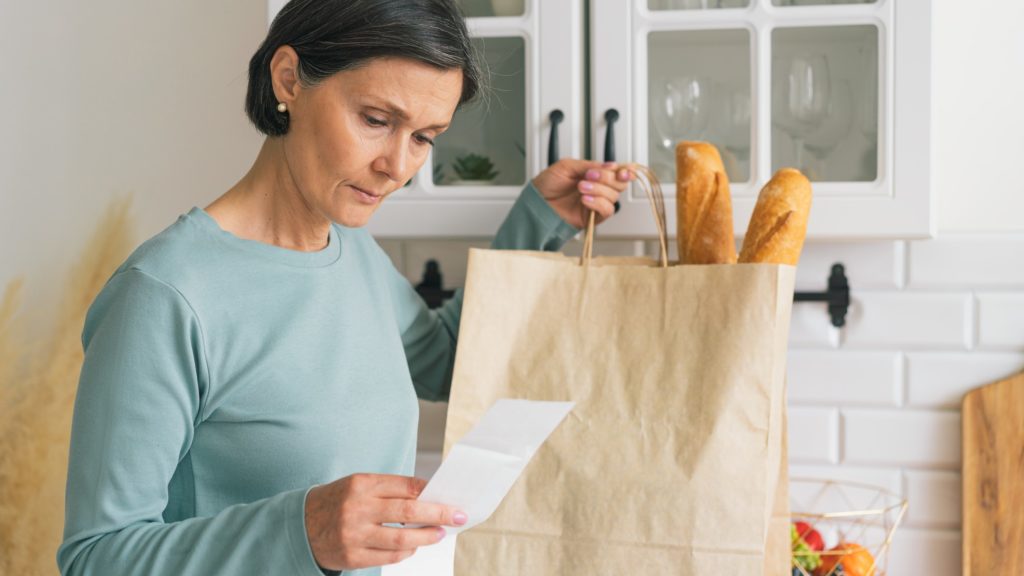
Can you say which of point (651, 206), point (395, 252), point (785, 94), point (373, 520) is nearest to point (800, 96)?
point (785, 94)

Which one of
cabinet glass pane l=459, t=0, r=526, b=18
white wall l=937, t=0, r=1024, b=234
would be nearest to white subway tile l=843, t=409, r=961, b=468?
white wall l=937, t=0, r=1024, b=234

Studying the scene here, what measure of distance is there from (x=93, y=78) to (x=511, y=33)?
885 mm

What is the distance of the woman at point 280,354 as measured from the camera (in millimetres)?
919

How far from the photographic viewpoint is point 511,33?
135 centimetres

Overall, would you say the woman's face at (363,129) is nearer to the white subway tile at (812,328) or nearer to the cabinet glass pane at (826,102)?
the cabinet glass pane at (826,102)

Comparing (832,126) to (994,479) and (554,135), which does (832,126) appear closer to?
(554,135)

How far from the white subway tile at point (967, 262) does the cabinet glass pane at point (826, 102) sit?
0.93ft

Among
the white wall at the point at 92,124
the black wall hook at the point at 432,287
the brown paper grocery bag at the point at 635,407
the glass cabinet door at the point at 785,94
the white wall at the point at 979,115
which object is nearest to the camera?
the brown paper grocery bag at the point at 635,407

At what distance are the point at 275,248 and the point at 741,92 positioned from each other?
0.64 m

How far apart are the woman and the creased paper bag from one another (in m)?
0.15

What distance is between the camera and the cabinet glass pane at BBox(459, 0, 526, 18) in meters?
1.37

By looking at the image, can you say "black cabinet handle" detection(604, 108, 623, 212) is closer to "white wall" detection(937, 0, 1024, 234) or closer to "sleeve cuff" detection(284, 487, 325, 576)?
"white wall" detection(937, 0, 1024, 234)

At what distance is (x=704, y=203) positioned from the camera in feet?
4.16

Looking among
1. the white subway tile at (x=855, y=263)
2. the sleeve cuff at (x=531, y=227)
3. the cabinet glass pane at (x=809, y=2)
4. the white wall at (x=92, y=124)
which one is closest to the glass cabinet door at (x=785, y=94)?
the cabinet glass pane at (x=809, y=2)
